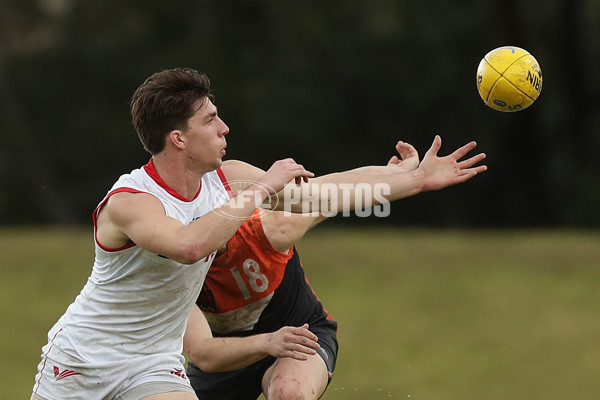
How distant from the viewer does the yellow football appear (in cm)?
529

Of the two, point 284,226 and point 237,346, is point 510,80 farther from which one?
point 237,346

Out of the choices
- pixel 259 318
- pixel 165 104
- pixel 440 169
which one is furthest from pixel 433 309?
pixel 165 104

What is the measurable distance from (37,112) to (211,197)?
25368 mm

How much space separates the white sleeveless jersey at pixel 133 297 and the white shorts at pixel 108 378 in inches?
1.4

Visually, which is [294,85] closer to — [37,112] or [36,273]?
[37,112]

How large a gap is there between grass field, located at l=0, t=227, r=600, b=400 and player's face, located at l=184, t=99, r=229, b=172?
532cm

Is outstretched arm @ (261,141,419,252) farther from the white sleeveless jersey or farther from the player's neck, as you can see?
the player's neck

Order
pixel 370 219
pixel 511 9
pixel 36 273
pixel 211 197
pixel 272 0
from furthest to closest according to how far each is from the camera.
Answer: pixel 272 0
pixel 370 219
pixel 511 9
pixel 36 273
pixel 211 197

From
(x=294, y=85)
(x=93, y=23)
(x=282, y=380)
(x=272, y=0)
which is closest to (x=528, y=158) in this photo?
(x=294, y=85)

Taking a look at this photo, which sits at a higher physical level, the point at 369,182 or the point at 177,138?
the point at 177,138

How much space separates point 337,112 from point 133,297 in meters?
22.8

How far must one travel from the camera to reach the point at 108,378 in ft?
13.8

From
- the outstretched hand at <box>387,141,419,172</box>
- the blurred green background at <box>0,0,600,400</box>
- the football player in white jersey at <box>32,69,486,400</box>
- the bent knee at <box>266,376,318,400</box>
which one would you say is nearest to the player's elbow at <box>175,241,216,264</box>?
the football player in white jersey at <box>32,69,486,400</box>

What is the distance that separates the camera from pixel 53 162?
91.5 ft
